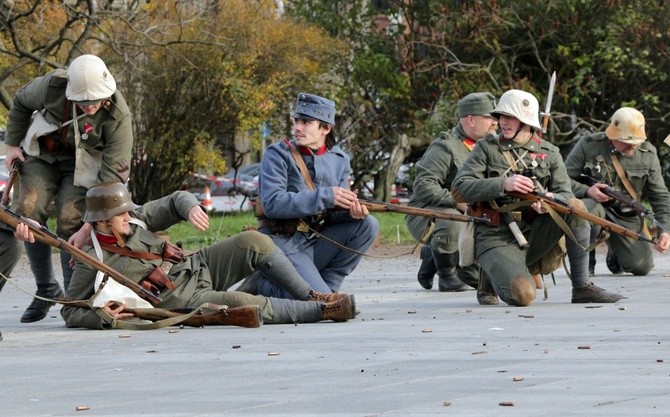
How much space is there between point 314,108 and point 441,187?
271cm

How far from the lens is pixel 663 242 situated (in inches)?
518

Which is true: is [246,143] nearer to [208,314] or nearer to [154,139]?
[154,139]

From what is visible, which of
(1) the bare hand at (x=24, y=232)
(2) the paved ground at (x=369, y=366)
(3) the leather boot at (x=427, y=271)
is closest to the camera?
(2) the paved ground at (x=369, y=366)

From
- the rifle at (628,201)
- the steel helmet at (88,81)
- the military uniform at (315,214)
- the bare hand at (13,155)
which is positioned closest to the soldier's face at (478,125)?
the rifle at (628,201)

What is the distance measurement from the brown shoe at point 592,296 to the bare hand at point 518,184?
2.96ft

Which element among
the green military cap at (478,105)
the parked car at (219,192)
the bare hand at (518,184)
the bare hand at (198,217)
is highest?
the green military cap at (478,105)

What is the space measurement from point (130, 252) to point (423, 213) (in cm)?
268

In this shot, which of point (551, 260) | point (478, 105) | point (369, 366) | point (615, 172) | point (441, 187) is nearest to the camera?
point (369, 366)

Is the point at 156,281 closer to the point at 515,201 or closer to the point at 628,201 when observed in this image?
the point at 515,201

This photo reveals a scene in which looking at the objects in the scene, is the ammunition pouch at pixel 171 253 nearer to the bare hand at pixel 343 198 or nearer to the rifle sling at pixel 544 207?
the bare hand at pixel 343 198

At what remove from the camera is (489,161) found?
1208 centimetres

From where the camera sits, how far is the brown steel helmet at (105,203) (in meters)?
10.4

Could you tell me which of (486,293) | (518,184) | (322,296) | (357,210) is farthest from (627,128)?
(322,296)

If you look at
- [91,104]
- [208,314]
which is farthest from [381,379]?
[91,104]
